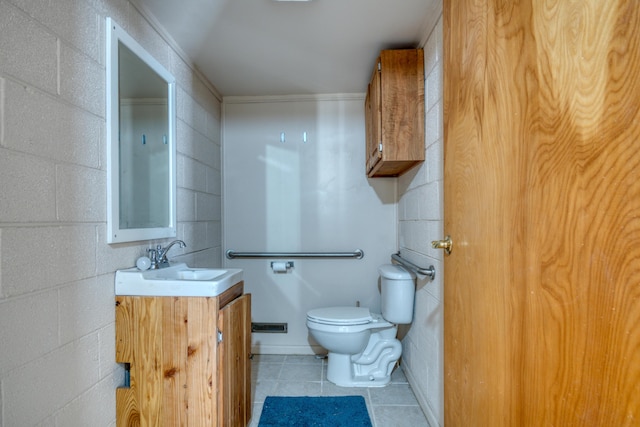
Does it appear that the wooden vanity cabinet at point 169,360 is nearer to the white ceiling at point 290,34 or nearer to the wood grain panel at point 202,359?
the wood grain panel at point 202,359

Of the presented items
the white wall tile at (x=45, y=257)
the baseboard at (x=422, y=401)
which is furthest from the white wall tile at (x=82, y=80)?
the baseboard at (x=422, y=401)

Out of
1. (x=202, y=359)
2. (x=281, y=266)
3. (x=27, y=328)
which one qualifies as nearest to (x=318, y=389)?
(x=281, y=266)

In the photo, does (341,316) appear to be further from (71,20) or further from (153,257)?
(71,20)

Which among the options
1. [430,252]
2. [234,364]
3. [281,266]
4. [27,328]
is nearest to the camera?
[27,328]

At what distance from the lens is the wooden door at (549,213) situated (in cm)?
45

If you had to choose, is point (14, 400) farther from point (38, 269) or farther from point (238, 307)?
point (238, 307)

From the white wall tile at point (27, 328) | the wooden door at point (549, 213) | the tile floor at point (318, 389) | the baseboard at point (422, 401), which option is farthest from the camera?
the tile floor at point (318, 389)

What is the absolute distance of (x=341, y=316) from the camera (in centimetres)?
223

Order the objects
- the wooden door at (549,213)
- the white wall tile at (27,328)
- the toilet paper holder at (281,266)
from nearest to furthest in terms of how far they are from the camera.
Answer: the wooden door at (549,213), the white wall tile at (27,328), the toilet paper holder at (281,266)

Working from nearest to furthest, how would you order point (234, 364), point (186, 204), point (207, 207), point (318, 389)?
point (234, 364)
point (186, 204)
point (318, 389)
point (207, 207)

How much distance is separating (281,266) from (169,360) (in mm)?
1419

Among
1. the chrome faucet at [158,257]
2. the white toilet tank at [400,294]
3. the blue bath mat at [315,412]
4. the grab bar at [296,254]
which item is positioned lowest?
the blue bath mat at [315,412]

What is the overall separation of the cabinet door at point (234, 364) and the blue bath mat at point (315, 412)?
0.58 feet

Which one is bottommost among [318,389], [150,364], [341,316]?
[318,389]
